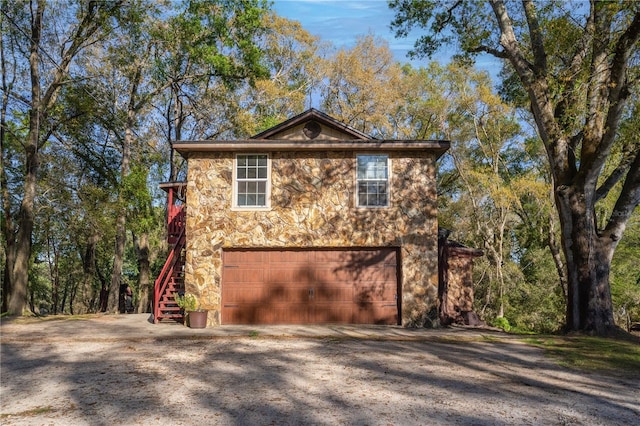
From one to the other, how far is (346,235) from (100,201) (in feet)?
42.4

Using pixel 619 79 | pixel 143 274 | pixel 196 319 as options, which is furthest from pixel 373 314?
pixel 143 274

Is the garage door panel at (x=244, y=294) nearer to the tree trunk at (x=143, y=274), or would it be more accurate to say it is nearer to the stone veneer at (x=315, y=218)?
the stone veneer at (x=315, y=218)

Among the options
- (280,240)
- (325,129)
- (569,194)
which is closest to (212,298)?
(280,240)

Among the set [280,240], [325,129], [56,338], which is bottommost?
[56,338]

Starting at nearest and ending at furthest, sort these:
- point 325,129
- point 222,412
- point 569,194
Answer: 1. point 222,412
2. point 569,194
3. point 325,129

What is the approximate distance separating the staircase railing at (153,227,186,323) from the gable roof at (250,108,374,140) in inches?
175

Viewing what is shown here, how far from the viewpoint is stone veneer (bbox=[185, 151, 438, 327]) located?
1531cm

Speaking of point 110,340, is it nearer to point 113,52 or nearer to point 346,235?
point 346,235

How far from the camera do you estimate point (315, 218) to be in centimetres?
1550

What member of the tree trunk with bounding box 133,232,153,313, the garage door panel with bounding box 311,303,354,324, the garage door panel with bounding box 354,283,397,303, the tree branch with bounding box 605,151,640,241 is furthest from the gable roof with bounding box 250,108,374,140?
the tree trunk with bounding box 133,232,153,313

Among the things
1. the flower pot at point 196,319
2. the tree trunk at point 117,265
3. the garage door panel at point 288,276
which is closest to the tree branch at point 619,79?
the garage door panel at point 288,276

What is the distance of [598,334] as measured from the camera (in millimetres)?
12242

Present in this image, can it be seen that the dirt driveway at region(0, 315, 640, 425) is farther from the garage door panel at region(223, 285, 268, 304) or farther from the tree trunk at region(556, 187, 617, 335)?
the garage door panel at region(223, 285, 268, 304)

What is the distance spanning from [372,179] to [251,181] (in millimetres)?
3805
